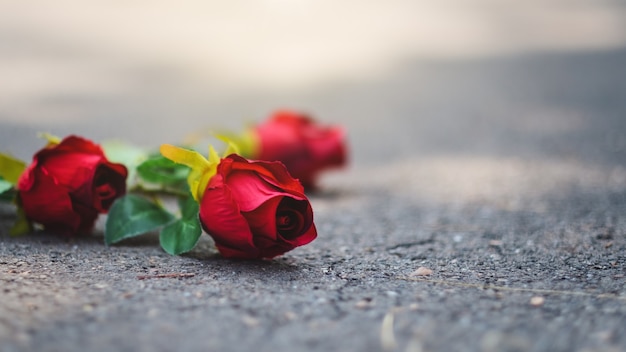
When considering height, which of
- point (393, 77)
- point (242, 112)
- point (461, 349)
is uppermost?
point (393, 77)

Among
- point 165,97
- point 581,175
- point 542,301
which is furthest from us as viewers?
point 165,97

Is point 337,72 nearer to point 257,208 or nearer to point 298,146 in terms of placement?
point 298,146

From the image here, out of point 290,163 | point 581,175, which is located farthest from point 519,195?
point 290,163

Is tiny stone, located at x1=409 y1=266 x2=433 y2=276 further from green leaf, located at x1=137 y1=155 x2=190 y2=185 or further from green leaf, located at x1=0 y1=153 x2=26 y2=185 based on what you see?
green leaf, located at x1=0 y1=153 x2=26 y2=185

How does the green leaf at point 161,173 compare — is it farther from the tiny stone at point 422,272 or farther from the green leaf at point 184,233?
the tiny stone at point 422,272

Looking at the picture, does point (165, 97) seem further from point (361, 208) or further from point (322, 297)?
point (322, 297)

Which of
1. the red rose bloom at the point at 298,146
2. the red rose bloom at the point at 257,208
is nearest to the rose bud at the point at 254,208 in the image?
the red rose bloom at the point at 257,208

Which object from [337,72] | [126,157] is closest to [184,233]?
[126,157]
